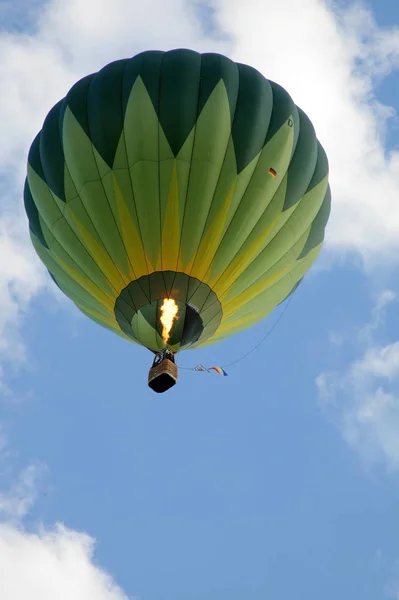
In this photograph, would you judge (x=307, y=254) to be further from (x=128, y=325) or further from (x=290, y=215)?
(x=128, y=325)

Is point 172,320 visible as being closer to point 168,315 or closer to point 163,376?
point 168,315

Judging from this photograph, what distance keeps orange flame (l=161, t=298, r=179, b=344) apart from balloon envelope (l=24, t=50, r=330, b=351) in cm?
9

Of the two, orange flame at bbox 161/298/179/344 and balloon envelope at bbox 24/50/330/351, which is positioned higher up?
balloon envelope at bbox 24/50/330/351

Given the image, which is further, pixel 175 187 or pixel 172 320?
pixel 172 320

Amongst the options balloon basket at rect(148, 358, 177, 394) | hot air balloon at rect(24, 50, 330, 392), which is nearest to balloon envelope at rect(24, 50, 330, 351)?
hot air balloon at rect(24, 50, 330, 392)

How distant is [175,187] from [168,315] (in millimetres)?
1839

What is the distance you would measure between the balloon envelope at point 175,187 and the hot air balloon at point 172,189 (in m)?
0.02

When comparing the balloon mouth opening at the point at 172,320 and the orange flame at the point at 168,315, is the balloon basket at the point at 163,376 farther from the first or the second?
the orange flame at the point at 168,315

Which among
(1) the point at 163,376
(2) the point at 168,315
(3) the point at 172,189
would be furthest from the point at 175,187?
(1) the point at 163,376

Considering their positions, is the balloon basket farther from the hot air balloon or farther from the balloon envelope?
the balloon envelope

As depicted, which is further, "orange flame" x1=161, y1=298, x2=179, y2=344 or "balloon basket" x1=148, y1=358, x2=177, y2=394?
"orange flame" x1=161, y1=298, x2=179, y2=344

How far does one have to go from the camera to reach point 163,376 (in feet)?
52.5

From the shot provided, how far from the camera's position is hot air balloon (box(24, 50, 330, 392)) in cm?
1594

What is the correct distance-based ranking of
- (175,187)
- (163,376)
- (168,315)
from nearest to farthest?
(175,187)
(163,376)
(168,315)
